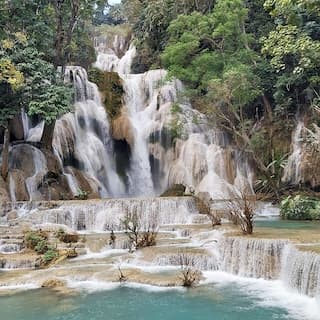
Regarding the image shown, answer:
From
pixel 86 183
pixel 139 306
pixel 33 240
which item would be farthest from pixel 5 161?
pixel 139 306

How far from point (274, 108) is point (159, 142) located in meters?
5.88

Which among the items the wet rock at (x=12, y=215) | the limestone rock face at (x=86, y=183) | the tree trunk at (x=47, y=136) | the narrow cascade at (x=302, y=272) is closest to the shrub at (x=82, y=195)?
the limestone rock face at (x=86, y=183)

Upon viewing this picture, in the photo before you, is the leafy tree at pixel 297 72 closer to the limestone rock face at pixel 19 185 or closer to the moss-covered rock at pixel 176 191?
the moss-covered rock at pixel 176 191

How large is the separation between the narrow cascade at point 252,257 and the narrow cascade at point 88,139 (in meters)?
11.2

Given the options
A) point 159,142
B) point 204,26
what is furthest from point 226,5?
point 159,142

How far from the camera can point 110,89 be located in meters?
25.9

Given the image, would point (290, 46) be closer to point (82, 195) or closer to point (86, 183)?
point (82, 195)

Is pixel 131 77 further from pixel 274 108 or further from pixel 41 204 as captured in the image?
pixel 41 204

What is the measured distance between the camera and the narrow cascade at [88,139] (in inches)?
896

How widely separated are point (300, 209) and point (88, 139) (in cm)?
1084

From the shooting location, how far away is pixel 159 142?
24.5 meters

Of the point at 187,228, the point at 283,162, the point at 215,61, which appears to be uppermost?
the point at 215,61

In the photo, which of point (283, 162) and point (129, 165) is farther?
point (129, 165)

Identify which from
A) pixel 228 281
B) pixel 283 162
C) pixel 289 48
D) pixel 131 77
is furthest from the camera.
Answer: pixel 131 77
